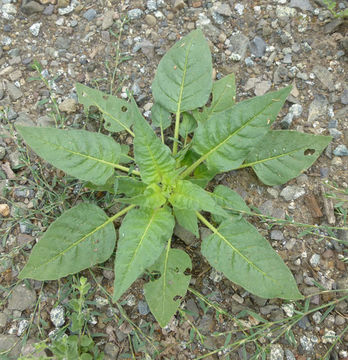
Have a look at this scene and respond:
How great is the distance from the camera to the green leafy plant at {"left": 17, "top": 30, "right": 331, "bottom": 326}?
8.41 feet

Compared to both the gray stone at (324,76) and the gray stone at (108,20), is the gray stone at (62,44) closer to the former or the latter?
the gray stone at (108,20)

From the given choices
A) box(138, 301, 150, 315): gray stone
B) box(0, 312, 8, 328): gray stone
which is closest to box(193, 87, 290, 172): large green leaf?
box(138, 301, 150, 315): gray stone

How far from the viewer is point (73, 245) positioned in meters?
2.85

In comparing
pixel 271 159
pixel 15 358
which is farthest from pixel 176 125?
pixel 15 358

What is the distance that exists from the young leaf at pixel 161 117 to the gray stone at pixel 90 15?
46.1 inches

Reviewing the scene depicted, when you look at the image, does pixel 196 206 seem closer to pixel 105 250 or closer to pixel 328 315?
pixel 105 250

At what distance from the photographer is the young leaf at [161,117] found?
3.18 meters

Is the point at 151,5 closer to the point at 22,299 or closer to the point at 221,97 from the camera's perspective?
the point at 221,97

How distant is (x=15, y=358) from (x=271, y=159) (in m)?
2.37

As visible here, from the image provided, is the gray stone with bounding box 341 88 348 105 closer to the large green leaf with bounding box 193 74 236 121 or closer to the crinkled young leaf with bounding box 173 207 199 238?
the large green leaf with bounding box 193 74 236 121

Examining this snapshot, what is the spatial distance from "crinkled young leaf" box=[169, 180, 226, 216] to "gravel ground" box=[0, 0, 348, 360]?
0.49 metres

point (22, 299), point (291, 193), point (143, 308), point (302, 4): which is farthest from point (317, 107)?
point (22, 299)

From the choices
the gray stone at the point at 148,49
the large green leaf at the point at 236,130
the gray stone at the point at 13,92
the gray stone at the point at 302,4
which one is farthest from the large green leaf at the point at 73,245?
the gray stone at the point at 302,4

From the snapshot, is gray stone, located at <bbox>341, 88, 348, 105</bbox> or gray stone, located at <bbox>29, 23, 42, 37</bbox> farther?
gray stone, located at <bbox>29, 23, 42, 37</bbox>
